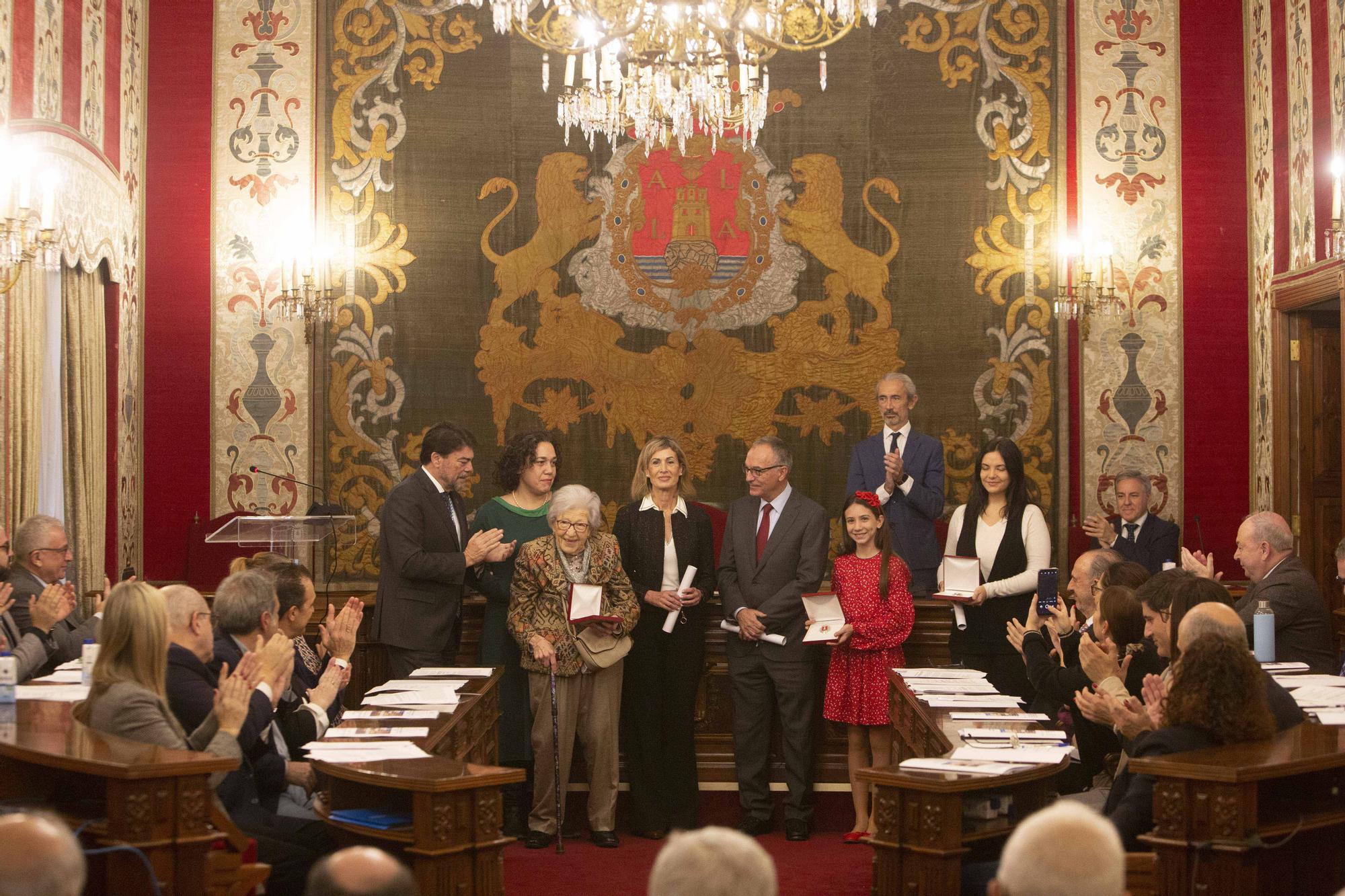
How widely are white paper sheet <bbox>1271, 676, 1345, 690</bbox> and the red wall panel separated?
6.15 meters

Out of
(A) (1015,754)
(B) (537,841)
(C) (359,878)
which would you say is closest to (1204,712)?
(A) (1015,754)

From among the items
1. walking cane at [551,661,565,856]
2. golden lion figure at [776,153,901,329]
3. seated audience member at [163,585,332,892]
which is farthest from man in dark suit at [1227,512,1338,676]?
seated audience member at [163,585,332,892]

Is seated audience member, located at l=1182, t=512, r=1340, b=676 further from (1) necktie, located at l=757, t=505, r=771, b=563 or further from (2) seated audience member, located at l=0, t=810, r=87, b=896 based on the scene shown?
(2) seated audience member, located at l=0, t=810, r=87, b=896

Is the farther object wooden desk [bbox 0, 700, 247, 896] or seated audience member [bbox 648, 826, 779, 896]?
wooden desk [bbox 0, 700, 247, 896]

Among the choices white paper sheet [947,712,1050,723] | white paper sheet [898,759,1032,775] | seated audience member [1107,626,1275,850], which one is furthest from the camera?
white paper sheet [947,712,1050,723]

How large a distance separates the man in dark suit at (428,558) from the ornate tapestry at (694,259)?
1.95 meters

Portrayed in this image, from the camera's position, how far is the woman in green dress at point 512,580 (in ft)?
22.0

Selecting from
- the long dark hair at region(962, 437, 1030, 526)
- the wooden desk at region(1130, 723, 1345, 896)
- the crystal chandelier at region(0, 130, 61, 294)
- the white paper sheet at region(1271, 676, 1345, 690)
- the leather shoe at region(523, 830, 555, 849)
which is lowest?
the leather shoe at region(523, 830, 555, 849)

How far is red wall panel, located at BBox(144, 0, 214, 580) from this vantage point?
28.9 feet

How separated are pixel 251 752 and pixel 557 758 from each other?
7.08 ft

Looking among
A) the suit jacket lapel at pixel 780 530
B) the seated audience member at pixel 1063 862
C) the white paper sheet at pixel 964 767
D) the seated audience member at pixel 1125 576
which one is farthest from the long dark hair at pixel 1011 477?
the seated audience member at pixel 1063 862

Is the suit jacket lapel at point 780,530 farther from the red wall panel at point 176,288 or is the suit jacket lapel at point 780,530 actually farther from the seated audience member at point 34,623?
the red wall panel at point 176,288

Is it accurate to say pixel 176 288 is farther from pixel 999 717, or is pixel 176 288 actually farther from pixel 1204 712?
pixel 1204 712

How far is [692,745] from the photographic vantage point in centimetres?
693
